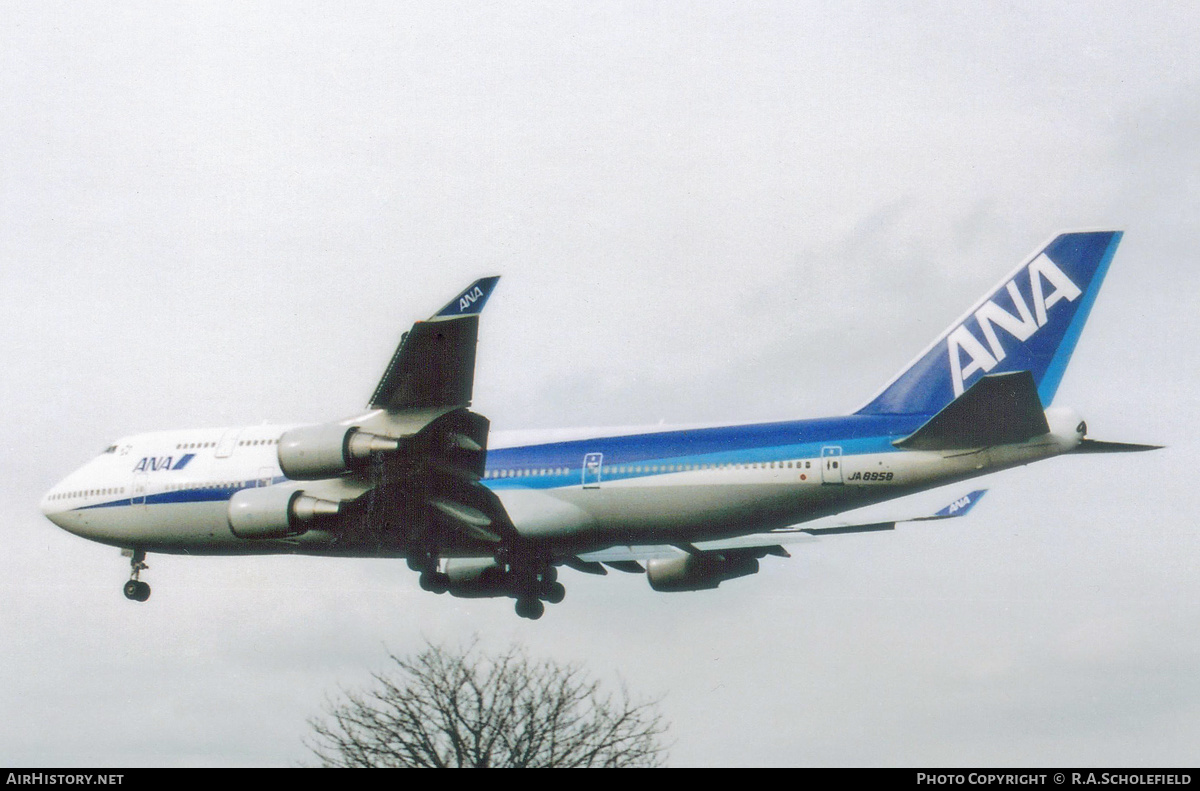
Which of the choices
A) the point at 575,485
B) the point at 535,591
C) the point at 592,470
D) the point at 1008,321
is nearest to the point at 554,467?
the point at 575,485

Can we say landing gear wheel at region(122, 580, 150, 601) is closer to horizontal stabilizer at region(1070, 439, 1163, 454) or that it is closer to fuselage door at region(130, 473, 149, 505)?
fuselage door at region(130, 473, 149, 505)

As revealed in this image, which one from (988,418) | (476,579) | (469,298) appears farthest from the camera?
(476,579)

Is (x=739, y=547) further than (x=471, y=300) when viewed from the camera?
Yes

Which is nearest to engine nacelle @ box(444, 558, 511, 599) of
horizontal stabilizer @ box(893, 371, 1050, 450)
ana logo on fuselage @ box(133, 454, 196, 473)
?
ana logo on fuselage @ box(133, 454, 196, 473)

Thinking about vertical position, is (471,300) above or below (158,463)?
below

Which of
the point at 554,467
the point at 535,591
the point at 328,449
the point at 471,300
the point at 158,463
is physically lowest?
the point at 535,591

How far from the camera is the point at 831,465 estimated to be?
23.5 m

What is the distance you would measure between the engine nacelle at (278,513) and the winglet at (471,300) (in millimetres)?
4852

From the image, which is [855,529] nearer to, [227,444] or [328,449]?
[328,449]

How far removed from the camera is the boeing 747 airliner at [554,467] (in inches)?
866

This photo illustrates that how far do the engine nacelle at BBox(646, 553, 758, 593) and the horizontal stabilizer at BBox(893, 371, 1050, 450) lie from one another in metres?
7.39

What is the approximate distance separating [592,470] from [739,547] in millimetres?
4543
